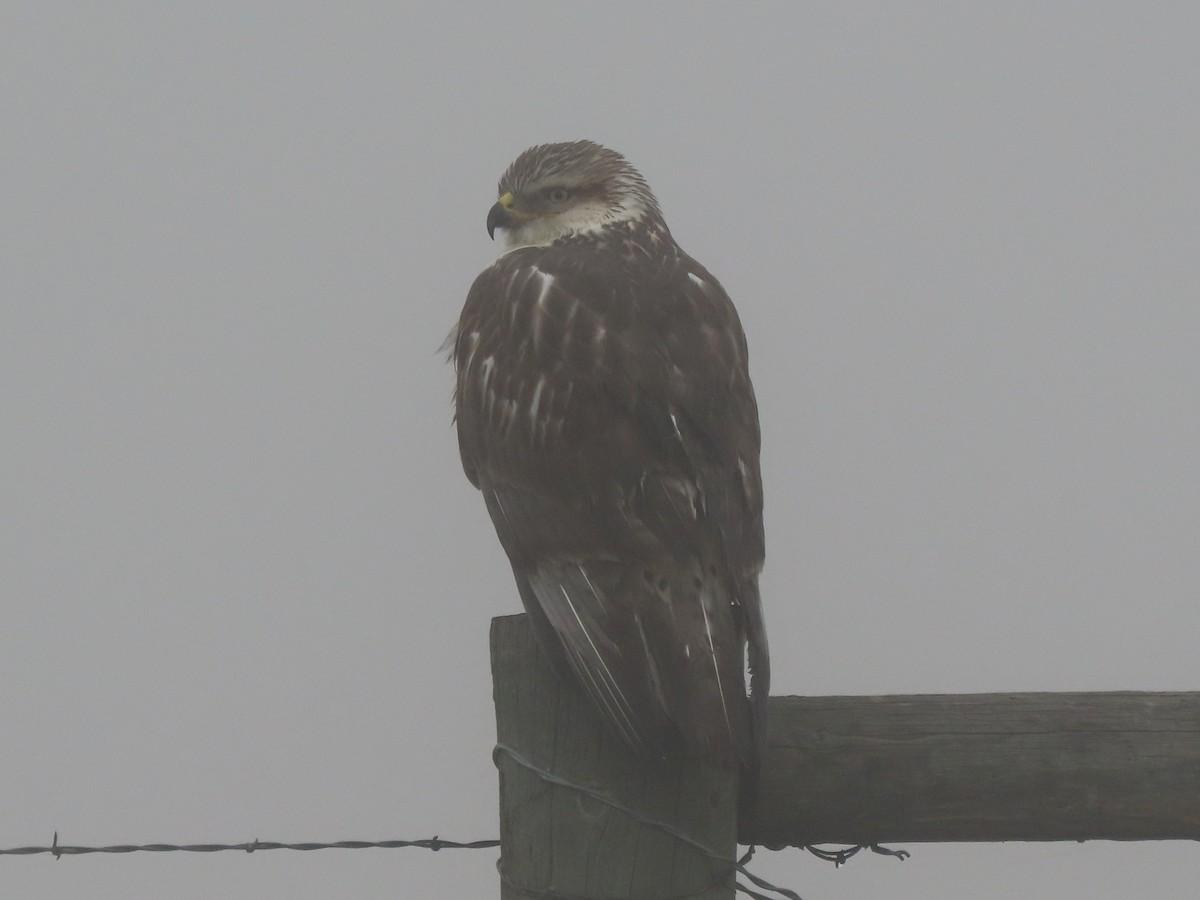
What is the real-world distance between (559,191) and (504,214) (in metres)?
0.15

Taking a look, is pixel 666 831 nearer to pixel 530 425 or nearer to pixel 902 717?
pixel 902 717

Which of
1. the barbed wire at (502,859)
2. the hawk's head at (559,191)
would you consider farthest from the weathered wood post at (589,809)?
the hawk's head at (559,191)

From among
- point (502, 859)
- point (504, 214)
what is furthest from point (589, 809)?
point (504, 214)

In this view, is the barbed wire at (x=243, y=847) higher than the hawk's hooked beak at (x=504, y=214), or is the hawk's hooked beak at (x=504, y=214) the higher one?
the hawk's hooked beak at (x=504, y=214)

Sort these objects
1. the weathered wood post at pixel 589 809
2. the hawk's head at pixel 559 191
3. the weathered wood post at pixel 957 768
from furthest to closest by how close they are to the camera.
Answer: the hawk's head at pixel 559 191
the weathered wood post at pixel 957 768
the weathered wood post at pixel 589 809

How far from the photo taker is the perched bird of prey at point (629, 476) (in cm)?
205

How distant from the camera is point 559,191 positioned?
3.20 metres

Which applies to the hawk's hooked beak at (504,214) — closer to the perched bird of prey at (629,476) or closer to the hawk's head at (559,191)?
the hawk's head at (559,191)

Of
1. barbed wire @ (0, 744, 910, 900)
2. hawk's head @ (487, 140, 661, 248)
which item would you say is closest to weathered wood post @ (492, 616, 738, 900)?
barbed wire @ (0, 744, 910, 900)

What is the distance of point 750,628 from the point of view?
7.29ft

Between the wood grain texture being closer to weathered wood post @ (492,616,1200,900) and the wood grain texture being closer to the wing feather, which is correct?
weathered wood post @ (492,616,1200,900)

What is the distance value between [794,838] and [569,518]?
658mm

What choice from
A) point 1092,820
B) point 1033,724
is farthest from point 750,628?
point 1092,820

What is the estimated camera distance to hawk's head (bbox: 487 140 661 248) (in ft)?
10.4
